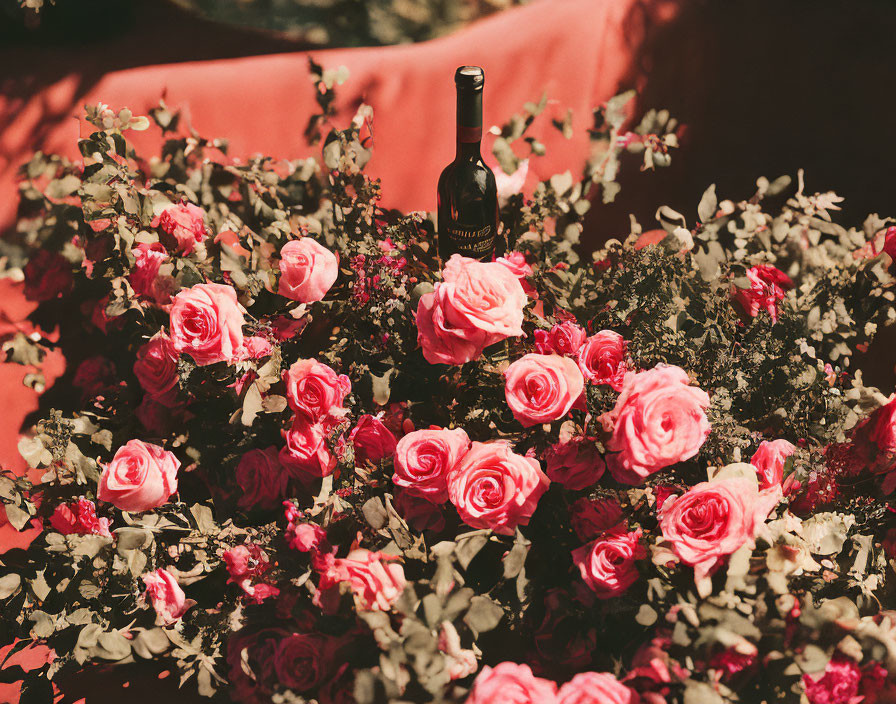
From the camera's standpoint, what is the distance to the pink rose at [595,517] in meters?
0.89

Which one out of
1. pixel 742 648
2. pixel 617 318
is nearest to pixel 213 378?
pixel 617 318

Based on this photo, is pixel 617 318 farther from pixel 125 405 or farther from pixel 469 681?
pixel 125 405

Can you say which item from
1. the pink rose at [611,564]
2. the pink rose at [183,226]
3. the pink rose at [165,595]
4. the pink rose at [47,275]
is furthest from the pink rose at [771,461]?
the pink rose at [47,275]

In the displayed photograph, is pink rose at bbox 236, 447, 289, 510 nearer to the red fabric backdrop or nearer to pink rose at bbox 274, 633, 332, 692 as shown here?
pink rose at bbox 274, 633, 332, 692

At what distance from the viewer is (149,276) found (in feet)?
3.51

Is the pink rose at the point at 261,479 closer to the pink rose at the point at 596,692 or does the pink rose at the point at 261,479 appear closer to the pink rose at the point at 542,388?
the pink rose at the point at 542,388

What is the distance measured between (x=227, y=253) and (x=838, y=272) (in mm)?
1044

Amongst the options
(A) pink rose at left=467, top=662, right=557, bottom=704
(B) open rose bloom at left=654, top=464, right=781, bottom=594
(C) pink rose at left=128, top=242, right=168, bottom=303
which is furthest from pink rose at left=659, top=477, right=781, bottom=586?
(C) pink rose at left=128, top=242, right=168, bottom=303

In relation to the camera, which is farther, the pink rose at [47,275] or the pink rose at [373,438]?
the pink rose at [47,275]

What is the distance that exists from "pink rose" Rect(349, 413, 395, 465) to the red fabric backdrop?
679 mm

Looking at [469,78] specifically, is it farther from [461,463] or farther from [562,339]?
[461,463]

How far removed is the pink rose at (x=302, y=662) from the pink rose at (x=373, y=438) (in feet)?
0.84

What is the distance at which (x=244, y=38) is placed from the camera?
1.61 metres

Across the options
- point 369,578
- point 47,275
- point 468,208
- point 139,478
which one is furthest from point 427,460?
point 47,275
